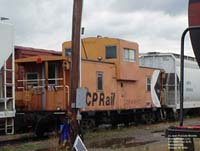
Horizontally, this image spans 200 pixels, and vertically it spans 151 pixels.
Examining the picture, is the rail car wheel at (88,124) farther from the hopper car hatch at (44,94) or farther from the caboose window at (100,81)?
the caboose window at (100,81)

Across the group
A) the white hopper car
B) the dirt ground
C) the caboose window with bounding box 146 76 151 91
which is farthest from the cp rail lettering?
the white hopper car

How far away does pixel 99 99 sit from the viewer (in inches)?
832

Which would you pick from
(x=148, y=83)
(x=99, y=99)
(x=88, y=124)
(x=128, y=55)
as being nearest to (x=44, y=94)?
(x=88, y=124)

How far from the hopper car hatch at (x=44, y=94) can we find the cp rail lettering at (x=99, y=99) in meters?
1.39

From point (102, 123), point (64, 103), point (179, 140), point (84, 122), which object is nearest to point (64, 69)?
point (64, 103)

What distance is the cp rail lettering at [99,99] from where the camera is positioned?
20.4 metres

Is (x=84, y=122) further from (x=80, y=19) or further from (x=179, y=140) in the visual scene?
(x=179, y=140)

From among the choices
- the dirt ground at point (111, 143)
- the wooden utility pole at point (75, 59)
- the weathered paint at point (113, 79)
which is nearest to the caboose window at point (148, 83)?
the weathered paint at point (113, 79)

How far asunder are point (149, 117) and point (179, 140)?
797 inches

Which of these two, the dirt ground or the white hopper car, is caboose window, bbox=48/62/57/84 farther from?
the white hopper car

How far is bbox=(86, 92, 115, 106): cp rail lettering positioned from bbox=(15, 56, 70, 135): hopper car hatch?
1390 millimetres

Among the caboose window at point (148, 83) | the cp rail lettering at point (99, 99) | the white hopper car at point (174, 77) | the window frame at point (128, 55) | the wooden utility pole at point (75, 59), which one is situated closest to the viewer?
the wooden utility pole at point (75, 59)

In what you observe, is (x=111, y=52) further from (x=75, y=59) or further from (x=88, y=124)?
(x=75, y=59)

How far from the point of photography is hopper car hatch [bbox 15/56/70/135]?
19016mm
